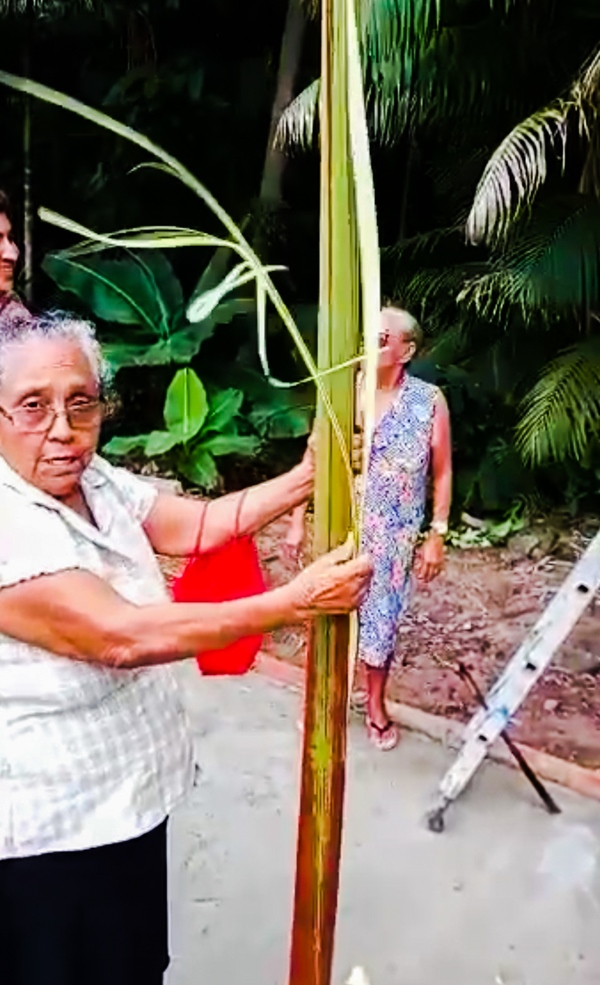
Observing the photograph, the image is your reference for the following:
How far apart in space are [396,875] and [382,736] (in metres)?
0.55

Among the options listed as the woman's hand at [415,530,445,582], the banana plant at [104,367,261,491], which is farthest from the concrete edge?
the banana plant at [104,367,261,491]

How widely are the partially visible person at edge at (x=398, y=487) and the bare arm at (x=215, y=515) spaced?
35.9 inches

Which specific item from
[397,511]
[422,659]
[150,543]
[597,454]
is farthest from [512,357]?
[150,543]

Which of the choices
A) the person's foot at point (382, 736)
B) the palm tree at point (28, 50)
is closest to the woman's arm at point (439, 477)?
the person's foot at point (382, 736)

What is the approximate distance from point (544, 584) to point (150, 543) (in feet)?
8.84

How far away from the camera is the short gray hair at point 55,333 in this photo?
3.69 ft

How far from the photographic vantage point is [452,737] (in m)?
2.80

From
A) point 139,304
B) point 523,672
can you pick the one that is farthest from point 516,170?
point 139,304

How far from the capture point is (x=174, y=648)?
3.45 ft

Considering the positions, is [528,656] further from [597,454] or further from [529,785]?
[597,454]

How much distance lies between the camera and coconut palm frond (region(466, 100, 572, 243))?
3.17 meters

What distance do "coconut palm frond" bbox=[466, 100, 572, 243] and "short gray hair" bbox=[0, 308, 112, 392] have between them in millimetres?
2144

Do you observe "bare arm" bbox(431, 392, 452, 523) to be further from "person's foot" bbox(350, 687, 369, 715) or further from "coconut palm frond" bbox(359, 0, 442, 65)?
"coconut palm frond" bbox(359, 0, 442, 65)

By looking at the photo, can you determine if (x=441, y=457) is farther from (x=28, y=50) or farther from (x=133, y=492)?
(x=28, y=50)
